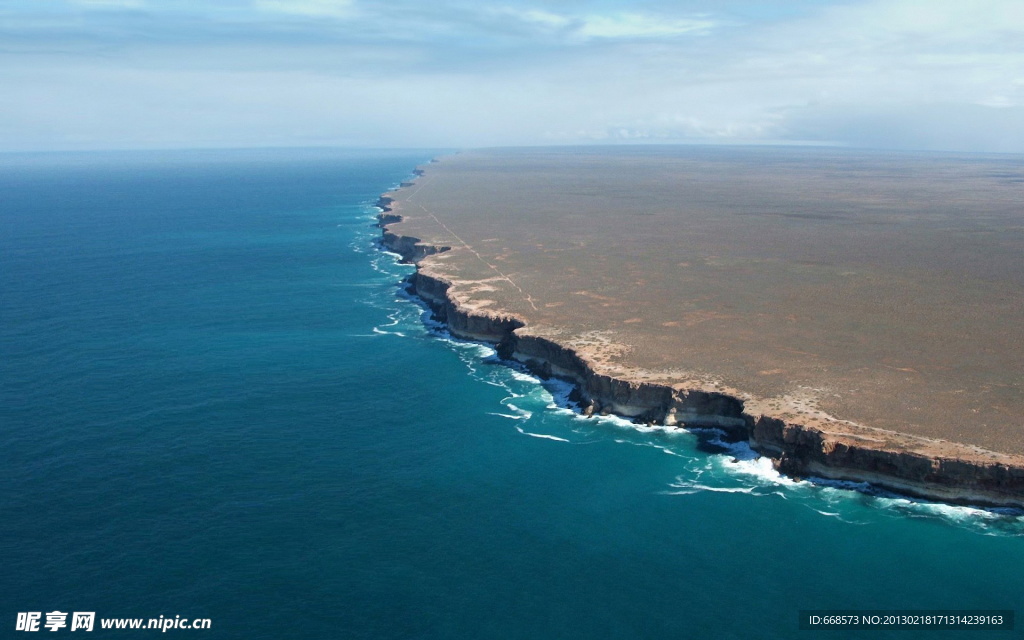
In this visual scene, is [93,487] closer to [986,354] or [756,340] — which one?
[756,340]

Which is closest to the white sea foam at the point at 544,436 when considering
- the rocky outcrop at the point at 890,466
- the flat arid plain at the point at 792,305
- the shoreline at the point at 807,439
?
the shoreline at the point at 807,439

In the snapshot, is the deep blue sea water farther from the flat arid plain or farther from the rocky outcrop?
the flat arid plain

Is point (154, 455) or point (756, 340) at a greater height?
point (756, 340)

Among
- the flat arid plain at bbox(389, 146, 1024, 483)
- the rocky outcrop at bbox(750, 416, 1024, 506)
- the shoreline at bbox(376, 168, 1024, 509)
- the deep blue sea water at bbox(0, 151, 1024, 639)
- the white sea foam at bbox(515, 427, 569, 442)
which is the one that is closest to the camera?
the deep blue sea water at bbox(0, 151, 1024, 639)

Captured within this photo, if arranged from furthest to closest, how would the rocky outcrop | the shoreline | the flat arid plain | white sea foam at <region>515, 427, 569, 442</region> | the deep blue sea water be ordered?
white sea foam at <region>515, 427, 569, 442</region>, the flat arid plain, the shoreline, the rocky outcrop, the deep blue sea water

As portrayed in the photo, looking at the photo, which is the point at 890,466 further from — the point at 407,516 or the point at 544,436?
the point at 407,516

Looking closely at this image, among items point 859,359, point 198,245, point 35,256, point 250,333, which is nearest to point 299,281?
point 250,333

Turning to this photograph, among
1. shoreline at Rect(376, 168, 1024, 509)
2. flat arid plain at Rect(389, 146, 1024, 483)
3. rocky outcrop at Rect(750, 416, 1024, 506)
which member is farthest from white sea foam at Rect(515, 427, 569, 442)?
rocky outcrop at Rect(750, 416, 1024, 506)

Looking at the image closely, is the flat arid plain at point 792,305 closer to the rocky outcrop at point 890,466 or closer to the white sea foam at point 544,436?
the rocky outcrop at point 890,466
